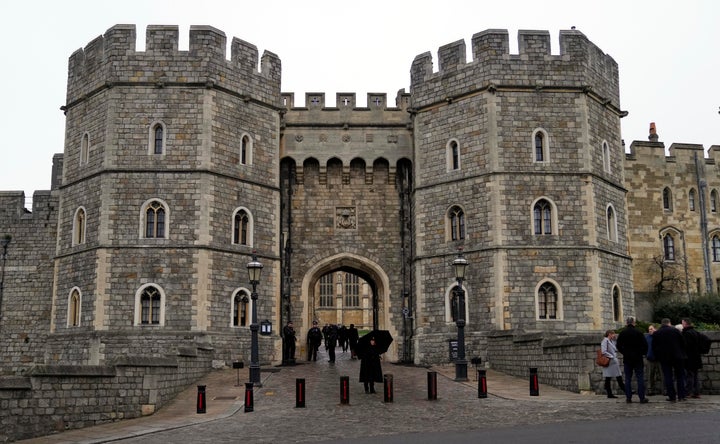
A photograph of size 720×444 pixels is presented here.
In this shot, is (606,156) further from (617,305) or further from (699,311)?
(699,311)

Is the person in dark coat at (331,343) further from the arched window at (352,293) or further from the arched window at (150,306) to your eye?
the arched window at (352,293)

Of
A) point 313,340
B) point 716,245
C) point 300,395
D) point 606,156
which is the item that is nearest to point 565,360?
point 300,395

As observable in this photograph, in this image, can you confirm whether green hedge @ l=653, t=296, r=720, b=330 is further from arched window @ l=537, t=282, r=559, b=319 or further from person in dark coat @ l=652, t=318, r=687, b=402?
person in dark coat @ l=652, t=318, r=687, b=402

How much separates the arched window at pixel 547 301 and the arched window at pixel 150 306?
37.7 ft

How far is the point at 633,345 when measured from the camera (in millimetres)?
15227

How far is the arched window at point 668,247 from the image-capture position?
33.2 m

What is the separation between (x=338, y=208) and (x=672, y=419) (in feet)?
58.3

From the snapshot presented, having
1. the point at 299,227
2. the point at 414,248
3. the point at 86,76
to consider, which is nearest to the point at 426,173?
the point at 414,248

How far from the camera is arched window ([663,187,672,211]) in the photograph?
3344 centimetres

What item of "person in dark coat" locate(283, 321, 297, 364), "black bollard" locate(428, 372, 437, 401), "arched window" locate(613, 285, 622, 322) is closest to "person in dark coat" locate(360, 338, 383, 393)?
"black bollard" locate(428, 372, 437, 401)

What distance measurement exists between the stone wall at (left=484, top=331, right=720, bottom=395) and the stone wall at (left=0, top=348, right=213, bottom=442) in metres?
9.04

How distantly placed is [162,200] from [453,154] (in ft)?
31.2

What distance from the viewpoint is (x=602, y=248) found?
997 inches

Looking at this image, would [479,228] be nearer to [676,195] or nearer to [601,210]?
[601,210]
